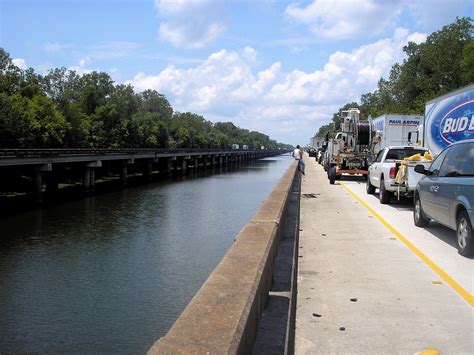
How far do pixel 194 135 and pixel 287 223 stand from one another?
121682 millimetres

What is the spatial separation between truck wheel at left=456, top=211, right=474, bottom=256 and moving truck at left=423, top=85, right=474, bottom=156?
740 cm

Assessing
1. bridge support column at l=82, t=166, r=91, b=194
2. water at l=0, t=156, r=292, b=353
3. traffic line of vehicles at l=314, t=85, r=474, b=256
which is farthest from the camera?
bridge support column at l=82, t=166, r=91, b=194

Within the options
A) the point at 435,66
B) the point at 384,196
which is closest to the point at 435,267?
the point at 384,196

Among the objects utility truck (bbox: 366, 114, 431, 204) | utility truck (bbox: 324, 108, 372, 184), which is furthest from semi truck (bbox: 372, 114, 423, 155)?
utility truck (bbox: 366, 114, 431, 204)

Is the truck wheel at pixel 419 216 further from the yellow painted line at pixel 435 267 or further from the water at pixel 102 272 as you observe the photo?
the water at pixel 102 272

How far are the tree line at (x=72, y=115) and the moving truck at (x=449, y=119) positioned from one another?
34.3 m

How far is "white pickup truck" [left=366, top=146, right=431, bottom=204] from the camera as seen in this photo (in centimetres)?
1344

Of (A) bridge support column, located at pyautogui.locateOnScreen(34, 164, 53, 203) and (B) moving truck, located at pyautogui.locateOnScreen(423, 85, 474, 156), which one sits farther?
(A) bridge support column, located at pyautogui.locateOnScreen(34, 164, 53, 203)

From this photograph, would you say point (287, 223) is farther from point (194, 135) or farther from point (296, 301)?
point (194, 135)

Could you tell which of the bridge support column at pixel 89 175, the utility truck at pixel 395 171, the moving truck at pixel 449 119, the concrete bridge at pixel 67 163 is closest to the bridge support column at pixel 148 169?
the concrete bridge at pixel 67 163

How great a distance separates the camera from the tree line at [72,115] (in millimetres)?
45041

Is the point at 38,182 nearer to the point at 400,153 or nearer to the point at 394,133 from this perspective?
the point at 394,133

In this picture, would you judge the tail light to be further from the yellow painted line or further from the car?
the car

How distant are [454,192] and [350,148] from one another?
18569 millimetres
